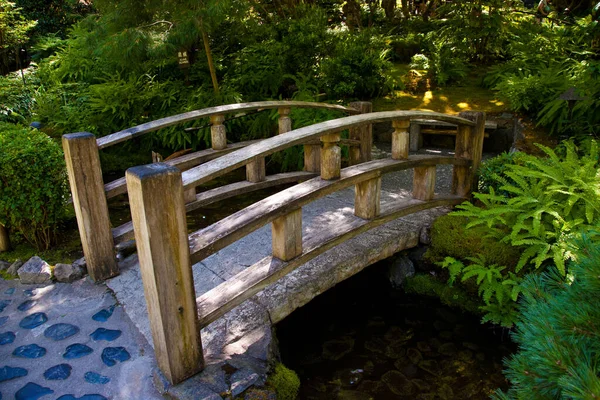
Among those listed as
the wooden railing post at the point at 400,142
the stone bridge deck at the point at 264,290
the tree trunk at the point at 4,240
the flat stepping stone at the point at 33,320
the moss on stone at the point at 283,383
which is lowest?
the moss on stone at the point at 283,383

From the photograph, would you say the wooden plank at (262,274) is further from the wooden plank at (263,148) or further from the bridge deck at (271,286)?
the wooden plank at (263,148)

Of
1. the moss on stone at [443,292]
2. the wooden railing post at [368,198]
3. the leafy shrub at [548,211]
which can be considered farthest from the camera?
the moss on stone at [443,292]

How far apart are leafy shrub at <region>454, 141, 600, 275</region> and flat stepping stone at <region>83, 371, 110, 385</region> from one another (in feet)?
10.9

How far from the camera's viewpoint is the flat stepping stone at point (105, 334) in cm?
345

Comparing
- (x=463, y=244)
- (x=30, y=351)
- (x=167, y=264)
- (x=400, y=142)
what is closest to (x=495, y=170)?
(x=463, y=244)

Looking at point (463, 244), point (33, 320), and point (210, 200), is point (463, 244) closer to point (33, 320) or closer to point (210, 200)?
point (210, 200)

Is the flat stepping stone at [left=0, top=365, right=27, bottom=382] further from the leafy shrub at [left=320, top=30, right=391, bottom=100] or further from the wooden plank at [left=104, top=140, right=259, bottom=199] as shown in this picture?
the leafy shrub at [left=320, top=30, right=391, bottom=100]

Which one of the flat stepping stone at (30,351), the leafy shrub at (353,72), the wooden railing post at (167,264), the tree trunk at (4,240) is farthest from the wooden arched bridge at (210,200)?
the leafy shrub at (353,72)

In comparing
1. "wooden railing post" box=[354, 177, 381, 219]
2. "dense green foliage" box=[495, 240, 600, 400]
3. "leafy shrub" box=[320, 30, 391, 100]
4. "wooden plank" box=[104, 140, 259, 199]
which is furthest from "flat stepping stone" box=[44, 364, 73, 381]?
"leafy shrub" box=[320, 30, 391, 100]

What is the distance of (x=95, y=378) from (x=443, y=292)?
3298mm

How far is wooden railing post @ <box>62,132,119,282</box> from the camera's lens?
385cm

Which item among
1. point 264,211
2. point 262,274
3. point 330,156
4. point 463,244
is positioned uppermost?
point 330,156

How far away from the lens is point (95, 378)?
3070mm

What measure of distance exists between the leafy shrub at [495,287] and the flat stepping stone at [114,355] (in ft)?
9.56
